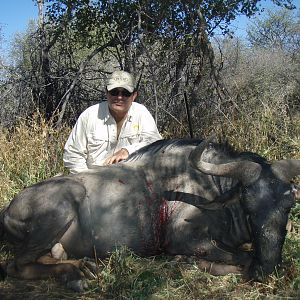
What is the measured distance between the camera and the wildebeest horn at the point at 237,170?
381cm

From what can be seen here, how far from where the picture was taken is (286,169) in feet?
12.5

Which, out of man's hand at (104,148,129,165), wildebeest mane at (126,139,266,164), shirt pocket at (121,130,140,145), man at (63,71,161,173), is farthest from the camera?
shirt pocket at (121,130,140,145)

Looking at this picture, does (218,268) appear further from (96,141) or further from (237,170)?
(96,141)

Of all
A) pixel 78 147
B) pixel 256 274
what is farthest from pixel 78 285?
pixel 78 147

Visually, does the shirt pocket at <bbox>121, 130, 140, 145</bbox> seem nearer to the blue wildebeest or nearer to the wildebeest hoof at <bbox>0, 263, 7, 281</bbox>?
the blue wildebeest

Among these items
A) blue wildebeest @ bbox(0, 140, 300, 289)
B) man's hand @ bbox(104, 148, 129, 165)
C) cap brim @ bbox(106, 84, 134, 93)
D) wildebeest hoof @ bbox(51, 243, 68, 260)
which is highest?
cap brim @ bbox(106, 84, 134, 93)

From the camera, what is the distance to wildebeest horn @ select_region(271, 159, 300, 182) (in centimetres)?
377

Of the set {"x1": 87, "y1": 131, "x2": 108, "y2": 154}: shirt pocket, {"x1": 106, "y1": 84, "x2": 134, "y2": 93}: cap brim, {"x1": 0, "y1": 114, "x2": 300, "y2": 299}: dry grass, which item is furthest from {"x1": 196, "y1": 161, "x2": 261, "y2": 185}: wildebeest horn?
{"x1": 87, "y1": 131, "x2": 108, "y2": 154}: shirt pocket

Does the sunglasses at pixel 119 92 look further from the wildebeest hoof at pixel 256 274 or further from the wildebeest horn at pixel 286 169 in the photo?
the wildebeest hoof at pixel 256 274

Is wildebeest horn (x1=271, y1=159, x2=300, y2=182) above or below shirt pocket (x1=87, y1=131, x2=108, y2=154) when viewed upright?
below

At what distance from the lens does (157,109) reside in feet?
23.6

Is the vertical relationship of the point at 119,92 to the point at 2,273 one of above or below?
above

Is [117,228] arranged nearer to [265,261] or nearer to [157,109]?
[265,261]

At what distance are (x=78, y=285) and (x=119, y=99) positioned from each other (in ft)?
7.16
